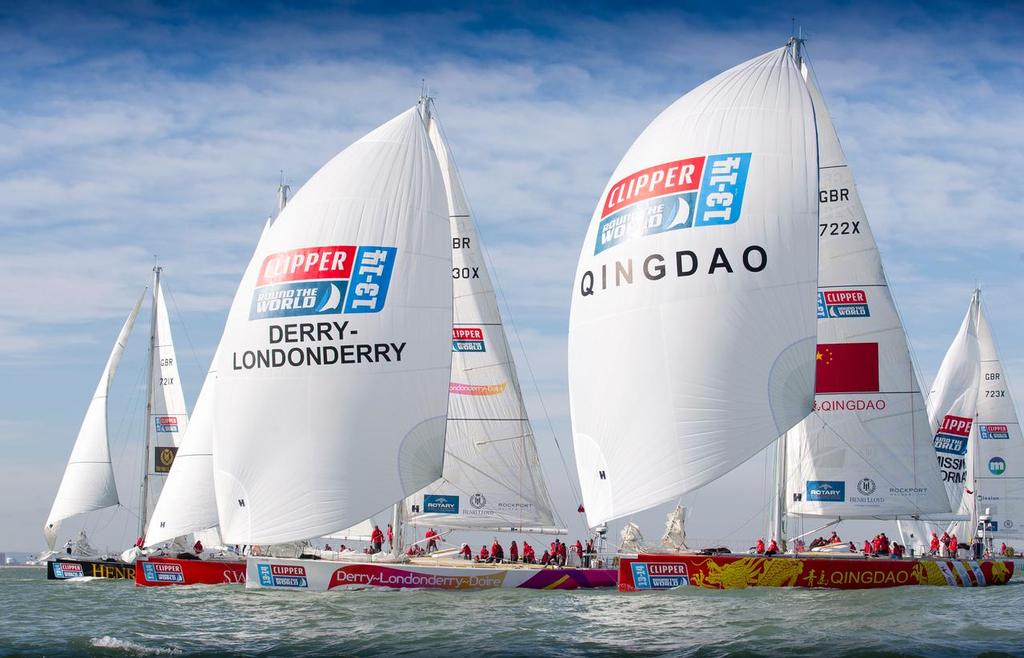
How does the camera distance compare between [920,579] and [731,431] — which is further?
[920,579]

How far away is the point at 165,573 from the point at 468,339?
9359mm

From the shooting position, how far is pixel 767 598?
2483cm

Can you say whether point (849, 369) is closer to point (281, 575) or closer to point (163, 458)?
point (281, 575)

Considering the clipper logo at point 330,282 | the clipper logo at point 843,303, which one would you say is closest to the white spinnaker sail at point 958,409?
the clipper logo at point 843,303

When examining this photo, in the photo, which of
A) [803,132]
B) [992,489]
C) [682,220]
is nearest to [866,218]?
[803,132]

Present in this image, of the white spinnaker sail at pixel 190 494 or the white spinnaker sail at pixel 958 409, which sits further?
the white spinnaker sail at pixel 958 409

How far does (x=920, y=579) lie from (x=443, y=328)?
1129 cm

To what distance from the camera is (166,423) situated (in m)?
43.8

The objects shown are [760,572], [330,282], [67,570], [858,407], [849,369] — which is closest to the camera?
[760,572]

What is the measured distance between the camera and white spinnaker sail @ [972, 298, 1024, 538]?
152ft

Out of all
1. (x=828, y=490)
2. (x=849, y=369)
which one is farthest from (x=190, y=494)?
(x=849, y=369)

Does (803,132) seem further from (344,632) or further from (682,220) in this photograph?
(344,632)

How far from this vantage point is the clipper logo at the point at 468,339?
32.9 m

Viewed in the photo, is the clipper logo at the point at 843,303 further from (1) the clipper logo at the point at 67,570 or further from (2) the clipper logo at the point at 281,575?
(1) the clipper logo at the point at 67,570
